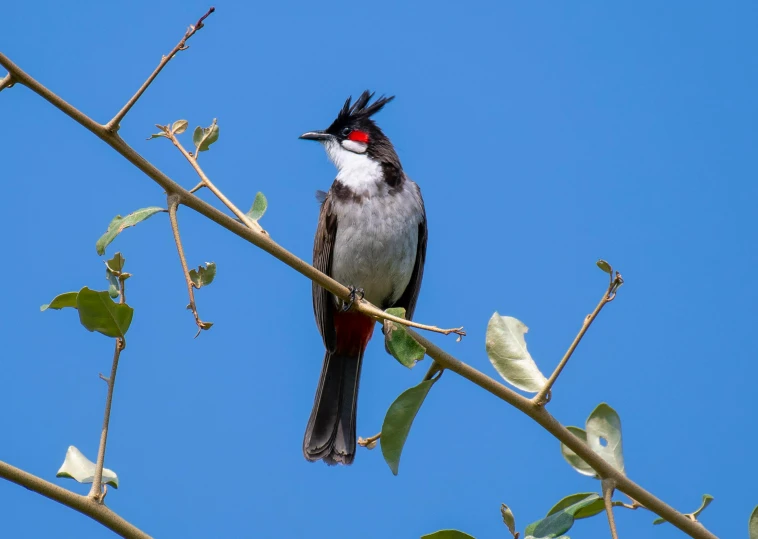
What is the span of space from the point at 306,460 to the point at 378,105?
2.07 m

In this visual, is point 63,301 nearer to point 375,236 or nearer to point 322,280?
point 322,280

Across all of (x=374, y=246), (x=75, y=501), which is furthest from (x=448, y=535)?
(x=374, y=246)

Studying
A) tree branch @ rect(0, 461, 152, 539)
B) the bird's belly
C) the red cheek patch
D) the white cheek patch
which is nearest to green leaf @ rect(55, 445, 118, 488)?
tree branch @ rect(0, 461, 152, 539)

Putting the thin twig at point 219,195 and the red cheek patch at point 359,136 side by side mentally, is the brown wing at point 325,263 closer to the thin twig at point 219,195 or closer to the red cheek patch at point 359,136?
the red cheek patch at point 359,136

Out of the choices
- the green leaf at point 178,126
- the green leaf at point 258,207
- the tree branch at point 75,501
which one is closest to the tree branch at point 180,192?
the green leaf at point 258,207

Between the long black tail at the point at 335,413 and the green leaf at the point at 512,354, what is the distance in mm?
2139

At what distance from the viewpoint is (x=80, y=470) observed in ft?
6.07

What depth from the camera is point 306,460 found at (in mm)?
4215

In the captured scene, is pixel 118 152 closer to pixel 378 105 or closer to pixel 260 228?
pixel 260 228

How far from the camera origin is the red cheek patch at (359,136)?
4.89m

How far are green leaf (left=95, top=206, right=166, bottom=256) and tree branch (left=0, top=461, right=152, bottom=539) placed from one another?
764 mm

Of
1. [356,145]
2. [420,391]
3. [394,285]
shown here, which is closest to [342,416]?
[394,285]

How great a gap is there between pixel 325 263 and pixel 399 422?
A: 95.0 inches

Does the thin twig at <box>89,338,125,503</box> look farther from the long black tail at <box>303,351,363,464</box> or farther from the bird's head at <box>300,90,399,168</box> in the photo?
the bird's head at <box>300,90,399,168</box>
